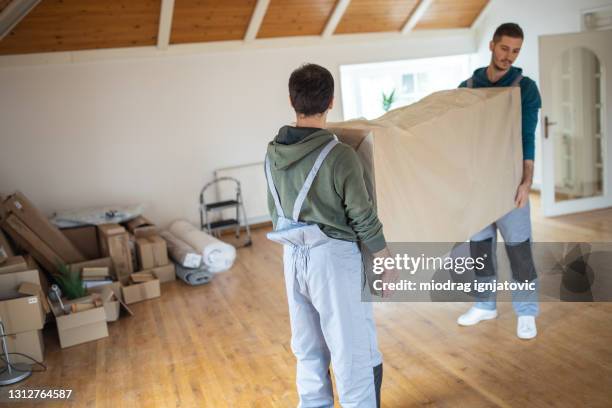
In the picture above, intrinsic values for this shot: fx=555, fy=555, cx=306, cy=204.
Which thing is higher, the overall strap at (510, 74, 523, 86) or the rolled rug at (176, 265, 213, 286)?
the overall strap at (510, 74, 523, 86)

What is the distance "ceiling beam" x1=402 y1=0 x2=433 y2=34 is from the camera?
619 centimetres

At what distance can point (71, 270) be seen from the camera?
4219 millimetres

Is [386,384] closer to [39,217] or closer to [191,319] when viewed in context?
[191,319]

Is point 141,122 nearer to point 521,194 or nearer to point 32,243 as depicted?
point 32,243

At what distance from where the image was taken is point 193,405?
275cm

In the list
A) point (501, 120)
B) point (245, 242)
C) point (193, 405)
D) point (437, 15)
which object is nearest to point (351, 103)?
point (437, 15)

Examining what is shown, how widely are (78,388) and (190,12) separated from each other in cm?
355

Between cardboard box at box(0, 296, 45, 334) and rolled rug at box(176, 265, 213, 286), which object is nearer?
cardboard box at box(0, 296, 45, 334)

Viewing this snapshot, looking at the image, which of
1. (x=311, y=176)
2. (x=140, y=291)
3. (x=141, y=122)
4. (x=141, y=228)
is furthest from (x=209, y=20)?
(x=311, y=176)

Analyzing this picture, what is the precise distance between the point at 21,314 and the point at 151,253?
152cm

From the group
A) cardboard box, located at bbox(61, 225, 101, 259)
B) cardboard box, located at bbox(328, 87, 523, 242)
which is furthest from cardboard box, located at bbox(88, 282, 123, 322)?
cardboard box, located at bbox(328, 87, 523, 242)

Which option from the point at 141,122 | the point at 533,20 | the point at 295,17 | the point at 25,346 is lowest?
the point at 25,346

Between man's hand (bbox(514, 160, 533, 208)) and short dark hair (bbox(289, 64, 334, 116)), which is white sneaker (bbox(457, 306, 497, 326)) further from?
short dark hair (bbox(289, 64, 334, 116))

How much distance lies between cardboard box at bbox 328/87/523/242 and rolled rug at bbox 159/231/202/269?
2.68m
